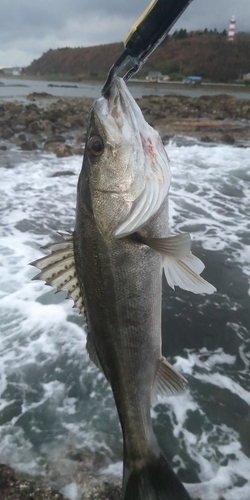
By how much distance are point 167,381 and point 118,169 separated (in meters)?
1.36

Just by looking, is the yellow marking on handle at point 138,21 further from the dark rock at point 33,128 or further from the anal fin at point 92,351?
the dark rock at point 33,128

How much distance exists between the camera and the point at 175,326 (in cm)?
548

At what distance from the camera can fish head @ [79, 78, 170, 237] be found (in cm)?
209

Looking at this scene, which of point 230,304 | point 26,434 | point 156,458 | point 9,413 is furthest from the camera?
point 230,304

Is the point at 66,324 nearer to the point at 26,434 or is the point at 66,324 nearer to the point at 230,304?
the point at 26,434

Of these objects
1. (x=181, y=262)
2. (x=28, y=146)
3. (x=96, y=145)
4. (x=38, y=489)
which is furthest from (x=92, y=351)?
(x=28, y=146)

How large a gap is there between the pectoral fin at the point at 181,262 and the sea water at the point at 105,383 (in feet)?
6.89

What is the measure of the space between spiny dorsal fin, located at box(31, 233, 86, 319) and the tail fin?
1.04 meters

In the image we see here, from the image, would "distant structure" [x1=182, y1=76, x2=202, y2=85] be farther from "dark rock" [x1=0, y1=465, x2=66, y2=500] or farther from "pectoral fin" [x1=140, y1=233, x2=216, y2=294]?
"dark rock" [x1=0, y1=465, x2=66, y2=500]

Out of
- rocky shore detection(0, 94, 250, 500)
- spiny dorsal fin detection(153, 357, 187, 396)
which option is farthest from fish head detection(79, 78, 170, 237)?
rocky shore detection(0, 94, 250, 500)

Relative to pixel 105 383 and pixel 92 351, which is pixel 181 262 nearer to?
pixel 92 351

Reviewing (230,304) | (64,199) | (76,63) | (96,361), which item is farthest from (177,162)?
(76,63)

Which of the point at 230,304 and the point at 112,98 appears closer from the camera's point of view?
the point at 112,98

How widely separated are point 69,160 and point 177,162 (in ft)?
14.0
